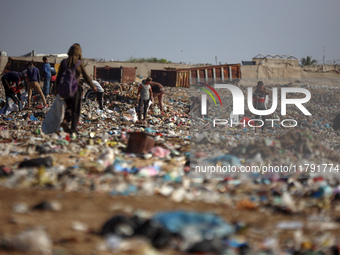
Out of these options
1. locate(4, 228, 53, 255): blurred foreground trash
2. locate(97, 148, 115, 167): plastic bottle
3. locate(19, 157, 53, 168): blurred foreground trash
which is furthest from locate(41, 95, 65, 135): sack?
locate(4, 228, 53, 255): blurred foreground trash

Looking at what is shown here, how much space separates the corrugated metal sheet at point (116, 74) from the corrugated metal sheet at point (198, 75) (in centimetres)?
168

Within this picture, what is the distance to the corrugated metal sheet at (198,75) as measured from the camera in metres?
17.8

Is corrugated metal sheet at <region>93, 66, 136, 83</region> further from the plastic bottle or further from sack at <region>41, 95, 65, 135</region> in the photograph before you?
the plastic bottle

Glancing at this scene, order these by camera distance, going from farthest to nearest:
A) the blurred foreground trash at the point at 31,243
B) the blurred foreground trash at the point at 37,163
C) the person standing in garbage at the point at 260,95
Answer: the person standing in garbage at the point at 260,95 < the blurred foreground trash at the point at 37,163 < the blurred foreground trash at the point at 31,243

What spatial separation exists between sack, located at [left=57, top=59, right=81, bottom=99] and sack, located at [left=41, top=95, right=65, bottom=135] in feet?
0.51

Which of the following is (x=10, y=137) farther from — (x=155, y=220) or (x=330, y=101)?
(x=330, y=101)

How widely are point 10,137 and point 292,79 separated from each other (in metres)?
23.0

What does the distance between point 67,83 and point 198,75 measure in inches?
486

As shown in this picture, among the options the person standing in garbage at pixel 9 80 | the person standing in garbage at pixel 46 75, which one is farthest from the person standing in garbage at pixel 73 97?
the person standing in garbage at pixel 46 75

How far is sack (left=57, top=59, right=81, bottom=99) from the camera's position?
6066 mm

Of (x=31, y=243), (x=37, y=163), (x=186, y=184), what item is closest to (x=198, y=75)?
(x=37, y=163)

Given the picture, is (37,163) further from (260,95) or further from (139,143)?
(260,95)

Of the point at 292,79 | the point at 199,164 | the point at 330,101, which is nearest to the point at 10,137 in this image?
the point at 199,164

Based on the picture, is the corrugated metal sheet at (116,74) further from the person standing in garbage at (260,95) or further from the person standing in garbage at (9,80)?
the person standing in garbage at (260,95)
